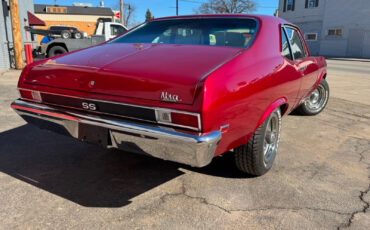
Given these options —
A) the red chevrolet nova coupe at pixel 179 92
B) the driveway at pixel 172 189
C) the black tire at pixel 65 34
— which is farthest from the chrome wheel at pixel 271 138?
the black tire at pixel 65 34

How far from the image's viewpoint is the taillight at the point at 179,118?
1901 mm

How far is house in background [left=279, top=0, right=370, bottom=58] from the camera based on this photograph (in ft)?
87.3

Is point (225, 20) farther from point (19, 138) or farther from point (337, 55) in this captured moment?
point (337, 55)

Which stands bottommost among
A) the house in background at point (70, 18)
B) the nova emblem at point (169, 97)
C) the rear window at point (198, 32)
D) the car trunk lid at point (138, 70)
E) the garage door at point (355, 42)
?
the garage door at point (355, 42)

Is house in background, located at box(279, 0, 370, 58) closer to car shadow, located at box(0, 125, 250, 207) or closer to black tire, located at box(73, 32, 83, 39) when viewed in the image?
black tire, located at box(73, 32, 83, 39)

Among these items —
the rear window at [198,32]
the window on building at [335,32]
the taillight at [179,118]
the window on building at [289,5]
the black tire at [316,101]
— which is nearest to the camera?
the taillight at [179,118]

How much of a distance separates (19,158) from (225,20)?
8.34ft

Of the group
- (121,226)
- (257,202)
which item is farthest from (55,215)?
(257,202)

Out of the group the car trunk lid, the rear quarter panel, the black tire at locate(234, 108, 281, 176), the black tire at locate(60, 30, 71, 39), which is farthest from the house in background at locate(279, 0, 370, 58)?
the car trunk lid

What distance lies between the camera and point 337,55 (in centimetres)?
2881

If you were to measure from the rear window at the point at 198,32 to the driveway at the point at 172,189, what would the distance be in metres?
1.22

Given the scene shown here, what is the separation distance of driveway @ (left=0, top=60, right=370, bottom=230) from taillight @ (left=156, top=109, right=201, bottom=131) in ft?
2.32

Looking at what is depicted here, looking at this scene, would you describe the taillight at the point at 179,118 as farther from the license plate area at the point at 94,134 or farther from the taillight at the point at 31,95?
the taillight at the point at 31,95

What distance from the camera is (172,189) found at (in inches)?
101
